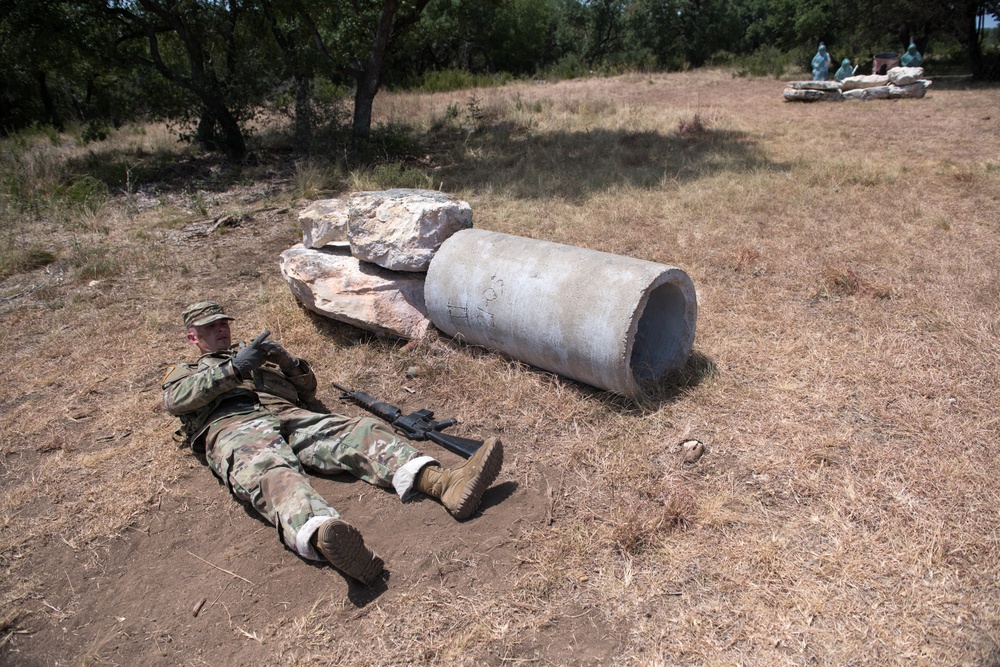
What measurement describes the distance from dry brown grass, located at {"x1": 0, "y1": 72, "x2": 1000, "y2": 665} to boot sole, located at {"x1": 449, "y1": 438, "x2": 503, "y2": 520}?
290mm

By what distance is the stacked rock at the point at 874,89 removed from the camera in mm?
16234

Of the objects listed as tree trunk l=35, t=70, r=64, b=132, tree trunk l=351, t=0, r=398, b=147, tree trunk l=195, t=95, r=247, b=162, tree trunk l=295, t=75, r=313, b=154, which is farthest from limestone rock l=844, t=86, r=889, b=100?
tree trunk l=35, t=70, r=64, b=132

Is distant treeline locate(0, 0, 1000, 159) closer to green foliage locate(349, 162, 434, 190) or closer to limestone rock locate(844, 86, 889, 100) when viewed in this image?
green foliage locate(349, 162, 434, 190)

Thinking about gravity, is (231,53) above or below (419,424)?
above

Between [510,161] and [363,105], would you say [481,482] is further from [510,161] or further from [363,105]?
[363,105]

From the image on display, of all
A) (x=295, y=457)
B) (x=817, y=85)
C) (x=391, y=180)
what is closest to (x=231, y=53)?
(x=391, y=180)

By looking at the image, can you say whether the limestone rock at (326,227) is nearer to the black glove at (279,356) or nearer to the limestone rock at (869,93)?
the black glove at (279,356)

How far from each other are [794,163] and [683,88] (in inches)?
457

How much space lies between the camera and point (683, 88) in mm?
19812

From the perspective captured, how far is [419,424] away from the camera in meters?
4.25

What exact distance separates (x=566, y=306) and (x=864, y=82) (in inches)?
Answer: 662

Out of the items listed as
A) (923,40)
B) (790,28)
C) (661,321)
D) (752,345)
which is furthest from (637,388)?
(790,28)

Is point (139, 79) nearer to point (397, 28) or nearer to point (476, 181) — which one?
point (397, 28)

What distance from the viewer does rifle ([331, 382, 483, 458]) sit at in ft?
13.0
